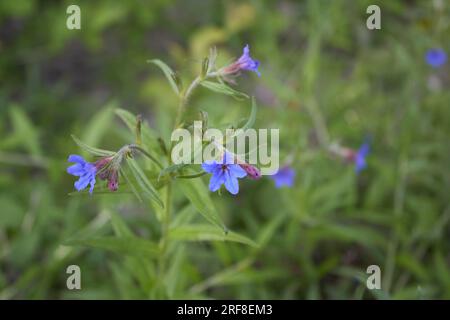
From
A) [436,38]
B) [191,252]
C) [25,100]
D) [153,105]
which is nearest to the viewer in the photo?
[191,252]

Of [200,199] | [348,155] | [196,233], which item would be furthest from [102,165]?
[348,155]

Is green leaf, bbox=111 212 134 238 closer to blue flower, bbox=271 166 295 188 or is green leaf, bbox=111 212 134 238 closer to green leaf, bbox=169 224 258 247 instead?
green leaf, bbox=169 224 258 247

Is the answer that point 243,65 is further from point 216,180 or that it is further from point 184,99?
point 216,180

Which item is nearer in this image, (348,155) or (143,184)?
(143,184)

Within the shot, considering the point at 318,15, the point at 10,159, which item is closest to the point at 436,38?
the point at 318,15

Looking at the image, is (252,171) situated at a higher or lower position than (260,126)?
lower

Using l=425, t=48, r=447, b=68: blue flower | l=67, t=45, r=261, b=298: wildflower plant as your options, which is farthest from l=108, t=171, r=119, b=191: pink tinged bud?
l=425, t=48, r=447, b=68: blue flower
